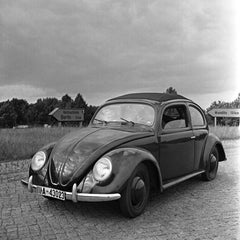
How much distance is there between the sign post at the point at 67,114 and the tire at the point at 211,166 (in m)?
7.83

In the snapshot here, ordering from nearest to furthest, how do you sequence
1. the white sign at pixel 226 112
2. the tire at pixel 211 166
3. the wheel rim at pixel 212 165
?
the tire at pixel 211 166 < the wheel rim at pixel 212 165 < the white sign at pixel 226 112

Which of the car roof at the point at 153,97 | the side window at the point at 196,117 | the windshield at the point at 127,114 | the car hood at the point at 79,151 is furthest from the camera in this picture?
the side window at the point at 196,117

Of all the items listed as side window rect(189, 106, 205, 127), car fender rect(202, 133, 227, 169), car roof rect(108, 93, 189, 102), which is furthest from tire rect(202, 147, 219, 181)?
car roof rect(108, 93, 189, 102)

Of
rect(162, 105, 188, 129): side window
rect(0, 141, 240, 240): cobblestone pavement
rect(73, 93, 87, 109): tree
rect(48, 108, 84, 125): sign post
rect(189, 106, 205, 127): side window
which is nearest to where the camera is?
rect(0, 141, 240, 240): cobblestone pavement

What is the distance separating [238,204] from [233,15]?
3119 millimetres

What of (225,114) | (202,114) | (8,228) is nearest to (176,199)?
(202,114)

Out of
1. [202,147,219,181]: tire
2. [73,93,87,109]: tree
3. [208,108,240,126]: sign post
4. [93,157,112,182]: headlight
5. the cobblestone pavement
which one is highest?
[73,93,87,109]: tree

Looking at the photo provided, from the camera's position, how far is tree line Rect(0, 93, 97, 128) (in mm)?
23688

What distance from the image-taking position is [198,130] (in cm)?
615

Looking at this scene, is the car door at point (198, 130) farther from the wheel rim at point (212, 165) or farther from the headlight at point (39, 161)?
the headlight at point (39, 161)

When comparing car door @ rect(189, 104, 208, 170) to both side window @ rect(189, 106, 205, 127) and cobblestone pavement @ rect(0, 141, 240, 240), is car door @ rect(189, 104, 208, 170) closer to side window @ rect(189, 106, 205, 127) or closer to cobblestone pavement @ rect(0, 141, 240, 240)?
side window @ rect(189, 106, 205, 127)

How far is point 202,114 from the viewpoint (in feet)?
21.7

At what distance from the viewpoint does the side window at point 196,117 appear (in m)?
6.15

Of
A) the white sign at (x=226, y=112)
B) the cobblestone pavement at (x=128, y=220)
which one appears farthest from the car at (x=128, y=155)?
the white sign at (x=226, y=112)
